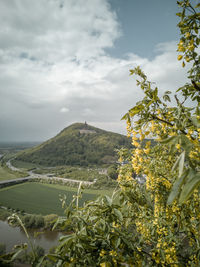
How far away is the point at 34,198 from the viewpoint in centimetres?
4212

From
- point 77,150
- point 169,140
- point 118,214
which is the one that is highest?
point 169,140

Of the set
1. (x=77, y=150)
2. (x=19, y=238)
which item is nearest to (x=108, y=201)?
(x=19, y=238)

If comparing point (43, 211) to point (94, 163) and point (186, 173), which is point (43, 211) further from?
point (94, 163)

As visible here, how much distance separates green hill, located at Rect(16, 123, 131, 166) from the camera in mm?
109625

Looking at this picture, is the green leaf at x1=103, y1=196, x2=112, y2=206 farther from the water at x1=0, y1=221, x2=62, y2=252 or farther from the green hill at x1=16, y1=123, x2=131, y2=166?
the green hill at x1=16, y1=123, x2=131, y2=166

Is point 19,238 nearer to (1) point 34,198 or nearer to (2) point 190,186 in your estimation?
(1) point 34,198

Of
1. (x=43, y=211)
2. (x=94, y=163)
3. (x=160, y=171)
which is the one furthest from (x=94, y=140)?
(x=160, y=171)

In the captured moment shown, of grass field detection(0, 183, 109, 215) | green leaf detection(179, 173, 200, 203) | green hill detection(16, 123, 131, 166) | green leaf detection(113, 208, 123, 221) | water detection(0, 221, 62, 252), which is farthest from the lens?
green hill detection(16, 123, 131, 166)

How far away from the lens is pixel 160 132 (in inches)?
97.9

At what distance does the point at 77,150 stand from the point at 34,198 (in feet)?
273

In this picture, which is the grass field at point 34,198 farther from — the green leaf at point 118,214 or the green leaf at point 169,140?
the green leaf at point 169,140

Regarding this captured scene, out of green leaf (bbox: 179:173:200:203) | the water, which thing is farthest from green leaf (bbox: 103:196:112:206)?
the water

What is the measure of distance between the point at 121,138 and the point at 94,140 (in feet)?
82.0

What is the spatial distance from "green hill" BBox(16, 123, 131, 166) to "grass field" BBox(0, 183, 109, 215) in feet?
182
